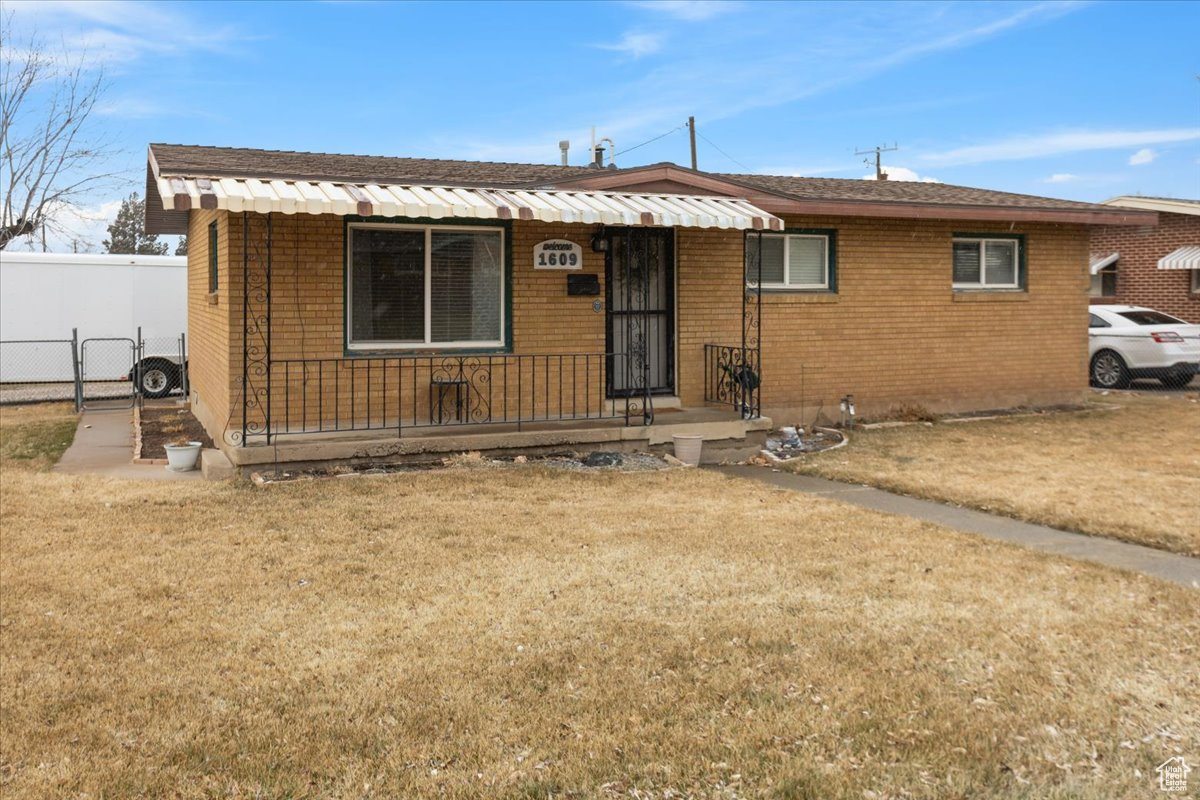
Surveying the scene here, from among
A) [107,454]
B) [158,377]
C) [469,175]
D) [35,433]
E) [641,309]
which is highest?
[469,175]

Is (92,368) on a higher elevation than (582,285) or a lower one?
lower

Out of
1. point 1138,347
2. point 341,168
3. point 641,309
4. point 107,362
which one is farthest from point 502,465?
point 1138,347

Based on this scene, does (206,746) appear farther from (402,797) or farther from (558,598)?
(558,598)

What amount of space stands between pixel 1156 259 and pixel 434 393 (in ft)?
61.5

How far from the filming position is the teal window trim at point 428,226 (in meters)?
10.6

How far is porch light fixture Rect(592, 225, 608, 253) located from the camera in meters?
11.6

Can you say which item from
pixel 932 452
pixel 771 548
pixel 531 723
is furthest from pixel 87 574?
pixel 932 452

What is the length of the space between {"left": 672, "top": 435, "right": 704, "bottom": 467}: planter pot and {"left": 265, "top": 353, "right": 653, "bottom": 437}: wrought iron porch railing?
20.2 inches

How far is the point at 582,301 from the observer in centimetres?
1170

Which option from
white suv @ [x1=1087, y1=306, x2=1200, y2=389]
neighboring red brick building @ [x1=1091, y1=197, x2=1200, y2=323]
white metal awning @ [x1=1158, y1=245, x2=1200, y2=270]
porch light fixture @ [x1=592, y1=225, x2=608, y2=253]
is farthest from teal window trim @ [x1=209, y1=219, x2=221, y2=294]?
white metal awning @ [x1=1158, y1=245, x2=1200, y2=270]

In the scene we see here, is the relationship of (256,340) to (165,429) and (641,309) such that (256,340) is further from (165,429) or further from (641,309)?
(641,309)

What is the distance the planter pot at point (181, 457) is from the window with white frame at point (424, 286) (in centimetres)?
185

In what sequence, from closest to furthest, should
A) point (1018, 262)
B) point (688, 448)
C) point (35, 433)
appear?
point (688, 448), point (35, 433), point (1018, 262)

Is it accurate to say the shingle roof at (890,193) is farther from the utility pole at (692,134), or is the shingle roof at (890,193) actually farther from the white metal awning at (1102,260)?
the utility pole at (692,134)
